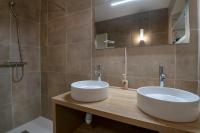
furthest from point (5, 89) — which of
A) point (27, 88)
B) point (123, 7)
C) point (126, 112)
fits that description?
point (123, 7)

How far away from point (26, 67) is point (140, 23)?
5.67 ft

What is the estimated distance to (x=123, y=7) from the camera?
52.9 inches

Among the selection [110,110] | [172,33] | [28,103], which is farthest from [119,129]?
[28,103]

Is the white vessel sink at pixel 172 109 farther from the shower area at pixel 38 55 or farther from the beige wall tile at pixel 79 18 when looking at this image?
the beige wall tile at pixel 79 18

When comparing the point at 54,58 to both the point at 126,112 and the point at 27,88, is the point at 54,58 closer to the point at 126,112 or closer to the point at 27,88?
the point at 27,88

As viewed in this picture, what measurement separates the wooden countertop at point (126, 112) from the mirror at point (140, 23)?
0.59 metres

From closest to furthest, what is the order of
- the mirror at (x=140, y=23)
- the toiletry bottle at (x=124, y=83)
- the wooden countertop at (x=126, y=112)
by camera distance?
the wooden countertop at (x=126, y=112) < the mirror at (x=140, y=23) < the toiletry bottle at (x=124, y=83)

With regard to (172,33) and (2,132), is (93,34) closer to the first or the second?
(172,33)

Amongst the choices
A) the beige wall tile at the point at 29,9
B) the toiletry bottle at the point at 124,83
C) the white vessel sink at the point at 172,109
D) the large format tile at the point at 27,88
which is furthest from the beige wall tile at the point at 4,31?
the white vessel sink at the point at 172,109

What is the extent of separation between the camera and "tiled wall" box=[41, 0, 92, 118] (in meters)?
1.57

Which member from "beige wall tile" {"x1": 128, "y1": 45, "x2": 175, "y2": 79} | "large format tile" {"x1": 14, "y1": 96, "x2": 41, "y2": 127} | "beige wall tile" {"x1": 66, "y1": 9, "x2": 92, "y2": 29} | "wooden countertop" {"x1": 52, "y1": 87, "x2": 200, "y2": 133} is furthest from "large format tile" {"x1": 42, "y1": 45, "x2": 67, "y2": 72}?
"beige wall tile" {"x1": 128, "y1": 45, "x2": 175, "y2": 79}

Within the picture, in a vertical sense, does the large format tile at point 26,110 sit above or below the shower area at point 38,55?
below

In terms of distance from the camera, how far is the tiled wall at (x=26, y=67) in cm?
167

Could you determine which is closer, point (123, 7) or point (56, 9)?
point (123, 7)
